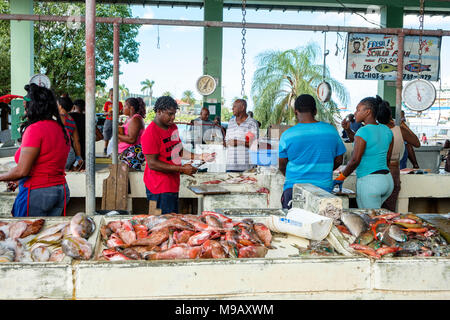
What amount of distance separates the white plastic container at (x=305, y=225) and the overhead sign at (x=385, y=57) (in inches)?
235

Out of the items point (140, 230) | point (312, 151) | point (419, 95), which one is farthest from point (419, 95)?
point (140, 230)

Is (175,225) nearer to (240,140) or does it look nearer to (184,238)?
(184,238)

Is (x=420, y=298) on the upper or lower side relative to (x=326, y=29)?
lower

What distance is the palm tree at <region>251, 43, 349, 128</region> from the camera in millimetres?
20375

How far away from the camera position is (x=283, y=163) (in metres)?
3.78

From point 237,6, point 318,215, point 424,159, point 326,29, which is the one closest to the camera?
point 318,215

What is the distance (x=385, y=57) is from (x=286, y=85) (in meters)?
→ 12.7

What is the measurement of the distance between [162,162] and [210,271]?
180 centimetres

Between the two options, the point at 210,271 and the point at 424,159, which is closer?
the point at 210,271

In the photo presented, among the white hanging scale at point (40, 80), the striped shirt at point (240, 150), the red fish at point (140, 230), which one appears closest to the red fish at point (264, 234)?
the red fish at point (140, 230)

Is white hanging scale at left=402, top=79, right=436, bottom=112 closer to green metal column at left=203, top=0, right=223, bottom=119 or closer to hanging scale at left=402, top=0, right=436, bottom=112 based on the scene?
hanging scale at left=402, top=0, right=436, bottom=112

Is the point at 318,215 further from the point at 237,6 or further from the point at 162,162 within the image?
the point at 237,6

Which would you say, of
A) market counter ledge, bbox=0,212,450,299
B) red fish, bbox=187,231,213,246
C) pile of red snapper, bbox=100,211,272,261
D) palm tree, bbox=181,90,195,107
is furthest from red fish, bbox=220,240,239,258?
palm tree, bbox=181,90,195,107
